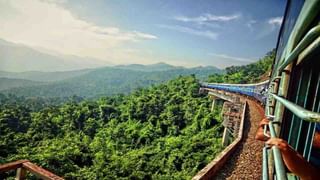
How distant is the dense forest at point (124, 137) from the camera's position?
18.7m

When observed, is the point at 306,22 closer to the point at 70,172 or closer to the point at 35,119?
the point at 70,172

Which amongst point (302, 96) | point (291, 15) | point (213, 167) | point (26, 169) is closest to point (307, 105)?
point (302, 96)

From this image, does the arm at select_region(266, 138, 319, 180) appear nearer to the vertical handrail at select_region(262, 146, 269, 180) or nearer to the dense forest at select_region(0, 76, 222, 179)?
the vertical handrail at select_region(262, 146, 269, 180)

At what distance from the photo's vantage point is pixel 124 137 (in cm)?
3069

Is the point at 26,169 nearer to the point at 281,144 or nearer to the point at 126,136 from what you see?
the point at 281,144

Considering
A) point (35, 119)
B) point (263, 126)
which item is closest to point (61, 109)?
point (35, 119)

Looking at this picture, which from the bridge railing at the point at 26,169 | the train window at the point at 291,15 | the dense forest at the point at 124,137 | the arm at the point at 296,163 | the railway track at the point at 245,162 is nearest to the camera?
the arm at the point at 296,163

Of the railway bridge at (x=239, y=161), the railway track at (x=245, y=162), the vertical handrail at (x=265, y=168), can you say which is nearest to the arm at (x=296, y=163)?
the vertical handrail at (x=265, y=168)

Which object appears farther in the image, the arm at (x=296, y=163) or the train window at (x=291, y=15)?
the train window at (x=291, y=15)

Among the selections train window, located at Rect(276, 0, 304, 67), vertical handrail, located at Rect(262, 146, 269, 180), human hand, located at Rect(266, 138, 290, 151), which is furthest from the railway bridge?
A: human hand, located at Rect(266, 138, 290, 151)

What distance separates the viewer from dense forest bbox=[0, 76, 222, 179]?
1866cm

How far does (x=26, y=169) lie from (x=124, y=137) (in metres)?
28.4

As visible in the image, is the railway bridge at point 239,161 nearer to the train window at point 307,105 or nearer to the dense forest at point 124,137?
the train window at point 307,105

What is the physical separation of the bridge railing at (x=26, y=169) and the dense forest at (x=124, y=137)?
1324 cm
